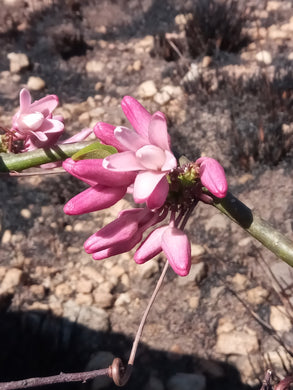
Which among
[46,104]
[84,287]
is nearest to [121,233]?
[46,104]

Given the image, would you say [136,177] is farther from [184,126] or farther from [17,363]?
[184,126]

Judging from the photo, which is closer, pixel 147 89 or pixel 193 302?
pixel 193 302

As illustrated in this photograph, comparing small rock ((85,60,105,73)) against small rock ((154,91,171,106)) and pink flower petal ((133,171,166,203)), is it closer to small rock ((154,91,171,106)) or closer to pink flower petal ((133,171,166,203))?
small rock ((154,91,171,106))

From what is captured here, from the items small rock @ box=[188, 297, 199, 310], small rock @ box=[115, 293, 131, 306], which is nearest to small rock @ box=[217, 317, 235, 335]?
small rock @ box=[188, 297, 199, 310]

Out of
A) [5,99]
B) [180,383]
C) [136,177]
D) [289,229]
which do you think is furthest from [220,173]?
[5,99]

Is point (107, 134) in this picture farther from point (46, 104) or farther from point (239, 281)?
point (239, 281)

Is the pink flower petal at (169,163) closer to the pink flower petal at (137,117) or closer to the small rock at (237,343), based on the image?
the pink flower petal at (137,117)

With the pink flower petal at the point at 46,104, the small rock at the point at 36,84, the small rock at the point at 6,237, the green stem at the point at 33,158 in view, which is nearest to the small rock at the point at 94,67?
the small rock at the point at 36,84
